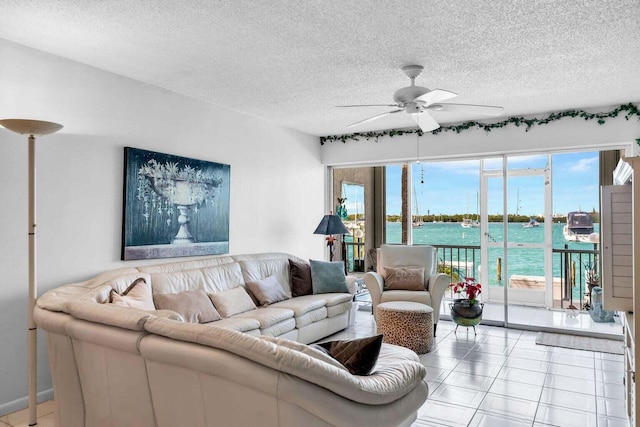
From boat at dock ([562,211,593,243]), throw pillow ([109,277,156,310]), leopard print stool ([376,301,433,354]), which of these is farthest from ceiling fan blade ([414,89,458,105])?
boat at dock ([562,211,593,243])

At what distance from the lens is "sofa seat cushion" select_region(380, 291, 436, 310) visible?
4910 mm

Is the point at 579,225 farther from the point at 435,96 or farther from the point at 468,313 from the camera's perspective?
the point at 435,96

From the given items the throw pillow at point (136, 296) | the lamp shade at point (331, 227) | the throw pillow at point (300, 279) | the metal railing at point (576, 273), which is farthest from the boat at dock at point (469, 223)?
the throw pillow at point (136, 296)

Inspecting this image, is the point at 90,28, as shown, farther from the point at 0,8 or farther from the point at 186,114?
the point at 186,114

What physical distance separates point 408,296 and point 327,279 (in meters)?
0.96

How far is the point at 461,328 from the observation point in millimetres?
5375

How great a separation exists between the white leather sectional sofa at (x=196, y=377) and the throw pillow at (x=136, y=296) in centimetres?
13

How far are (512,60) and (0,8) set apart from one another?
11.6 ft

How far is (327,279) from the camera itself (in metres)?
5.21

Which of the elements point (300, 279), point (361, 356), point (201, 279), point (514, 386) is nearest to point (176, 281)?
point (201, 279)

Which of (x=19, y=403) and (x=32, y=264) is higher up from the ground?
(x=32, y=264)

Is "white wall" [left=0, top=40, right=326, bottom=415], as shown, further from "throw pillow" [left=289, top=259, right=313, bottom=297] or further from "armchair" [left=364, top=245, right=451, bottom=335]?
"armchair" [left=364, top=245, right=451, bottom=335]

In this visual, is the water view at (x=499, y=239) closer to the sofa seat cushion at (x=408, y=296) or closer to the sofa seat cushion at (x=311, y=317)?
the sofa seat cushion at (x=408, y=296)

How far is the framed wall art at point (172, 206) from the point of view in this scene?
389cm
